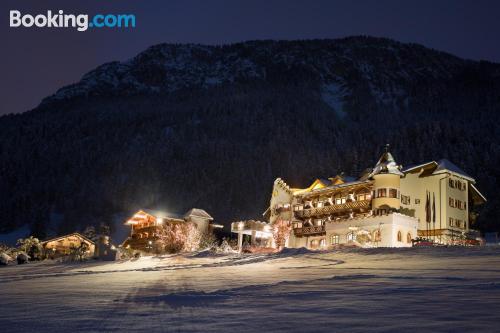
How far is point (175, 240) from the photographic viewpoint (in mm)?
73562

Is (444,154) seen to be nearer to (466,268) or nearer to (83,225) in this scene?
(466,268)

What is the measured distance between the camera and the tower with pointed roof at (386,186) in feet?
169

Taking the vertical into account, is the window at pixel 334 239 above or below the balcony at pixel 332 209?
below

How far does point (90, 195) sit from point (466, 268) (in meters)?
152

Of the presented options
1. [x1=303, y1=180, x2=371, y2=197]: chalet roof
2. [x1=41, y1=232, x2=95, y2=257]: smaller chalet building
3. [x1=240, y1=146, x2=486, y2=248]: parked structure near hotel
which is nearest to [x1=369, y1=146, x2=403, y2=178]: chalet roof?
[x1=240, y1=146, x2=486, y2=248]: parked structure near hotel

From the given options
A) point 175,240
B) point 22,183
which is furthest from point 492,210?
point 22,183

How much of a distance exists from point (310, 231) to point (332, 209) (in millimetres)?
3281

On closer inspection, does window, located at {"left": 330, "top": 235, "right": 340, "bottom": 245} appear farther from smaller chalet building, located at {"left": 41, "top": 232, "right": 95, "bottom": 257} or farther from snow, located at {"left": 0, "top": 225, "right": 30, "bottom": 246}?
snow, located at {"left": 0, "top": 225, "right": 30, "bottom": 246}

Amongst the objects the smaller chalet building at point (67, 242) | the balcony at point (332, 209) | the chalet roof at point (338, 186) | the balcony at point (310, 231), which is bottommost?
the smaller chalet building at point (67, 242)

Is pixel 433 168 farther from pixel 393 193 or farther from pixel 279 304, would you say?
pixel 279 304

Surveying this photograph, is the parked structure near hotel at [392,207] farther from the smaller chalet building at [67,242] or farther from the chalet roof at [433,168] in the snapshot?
the smaller chalet building at [67,242]

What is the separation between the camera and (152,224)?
79750 millimetres

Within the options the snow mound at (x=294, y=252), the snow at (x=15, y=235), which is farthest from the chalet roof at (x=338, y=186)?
the snow at (x=15, y=235)

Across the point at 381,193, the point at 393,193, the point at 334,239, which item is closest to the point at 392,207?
the point at 393,193
